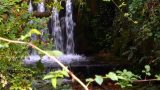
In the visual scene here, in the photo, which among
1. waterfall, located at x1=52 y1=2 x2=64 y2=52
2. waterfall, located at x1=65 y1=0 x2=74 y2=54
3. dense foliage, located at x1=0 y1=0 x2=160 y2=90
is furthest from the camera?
waterfall, located at x1=52 y1=2 x2=64 y2=52

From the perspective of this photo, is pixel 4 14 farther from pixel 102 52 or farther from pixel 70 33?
pixel 70 33

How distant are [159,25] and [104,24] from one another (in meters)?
5.36

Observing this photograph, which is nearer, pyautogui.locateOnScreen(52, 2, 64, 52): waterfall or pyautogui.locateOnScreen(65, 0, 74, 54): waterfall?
pyautogui.locateOnScreen(65, 0, 74, 54): waterfall

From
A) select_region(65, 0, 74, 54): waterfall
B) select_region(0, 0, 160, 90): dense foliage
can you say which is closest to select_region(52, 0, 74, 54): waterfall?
Result: select_region(65, 0, 74, 54): waterfall

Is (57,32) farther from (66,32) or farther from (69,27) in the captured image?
(69,27)

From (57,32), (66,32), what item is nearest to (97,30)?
(66,32)

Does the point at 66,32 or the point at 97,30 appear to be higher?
the point at 97,30

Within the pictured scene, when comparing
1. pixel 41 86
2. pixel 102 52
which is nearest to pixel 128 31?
pixel 102 52

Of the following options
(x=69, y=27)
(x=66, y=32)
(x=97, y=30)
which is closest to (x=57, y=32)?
(x=66, y=32)

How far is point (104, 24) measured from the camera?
1271 centimetres

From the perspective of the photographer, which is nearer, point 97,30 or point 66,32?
point 97,30

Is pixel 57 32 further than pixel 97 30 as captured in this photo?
Yes

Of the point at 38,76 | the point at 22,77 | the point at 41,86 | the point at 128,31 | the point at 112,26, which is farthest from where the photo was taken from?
the point at 112,26

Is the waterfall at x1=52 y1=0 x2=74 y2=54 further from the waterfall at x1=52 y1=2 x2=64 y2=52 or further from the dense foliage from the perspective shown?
the dense foliage
